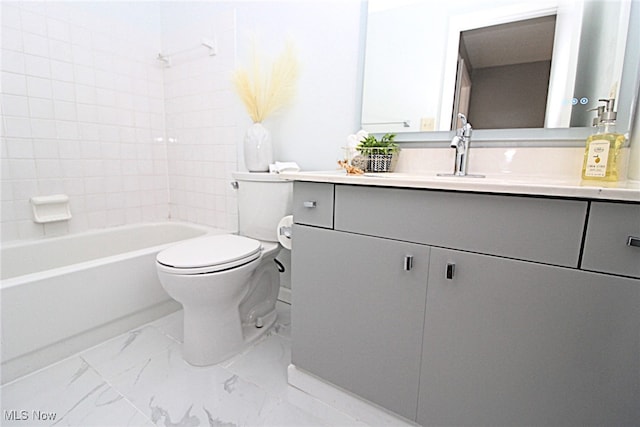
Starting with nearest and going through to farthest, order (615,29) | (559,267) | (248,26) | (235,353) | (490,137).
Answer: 1. (559,267)
2. (615,29)
3. (490,137)
4. (235,353)
5. (248,26)

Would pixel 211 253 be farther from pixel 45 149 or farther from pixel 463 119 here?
pixel 45 149

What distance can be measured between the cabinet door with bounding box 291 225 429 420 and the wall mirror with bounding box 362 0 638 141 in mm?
649

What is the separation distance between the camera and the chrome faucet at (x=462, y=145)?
113 centimetres

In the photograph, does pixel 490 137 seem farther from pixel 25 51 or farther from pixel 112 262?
pixel 25 51

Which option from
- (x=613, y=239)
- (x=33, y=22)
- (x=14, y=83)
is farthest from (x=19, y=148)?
(x=613, y=239)

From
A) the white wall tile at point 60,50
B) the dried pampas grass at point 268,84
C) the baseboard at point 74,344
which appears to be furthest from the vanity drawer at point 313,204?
the white wall tile at point 60,50

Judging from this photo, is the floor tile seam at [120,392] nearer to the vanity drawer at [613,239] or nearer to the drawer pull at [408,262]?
the drawer pull at [408,262]

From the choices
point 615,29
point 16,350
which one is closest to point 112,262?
point 16,350

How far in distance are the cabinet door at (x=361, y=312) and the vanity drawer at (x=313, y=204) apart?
30 millimetres

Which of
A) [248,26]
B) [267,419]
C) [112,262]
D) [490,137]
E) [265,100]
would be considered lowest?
[267,419]

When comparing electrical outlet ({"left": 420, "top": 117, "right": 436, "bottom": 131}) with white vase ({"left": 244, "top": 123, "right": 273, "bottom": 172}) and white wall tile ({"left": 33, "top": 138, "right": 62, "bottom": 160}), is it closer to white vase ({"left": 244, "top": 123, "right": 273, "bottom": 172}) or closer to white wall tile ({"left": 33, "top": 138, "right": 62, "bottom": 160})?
white vase ({"left": 244, "top": 123, "right": 273, "bottom": 172})

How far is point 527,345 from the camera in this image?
735 millimetres

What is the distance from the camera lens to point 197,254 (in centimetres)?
125

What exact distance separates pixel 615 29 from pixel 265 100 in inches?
53.7
